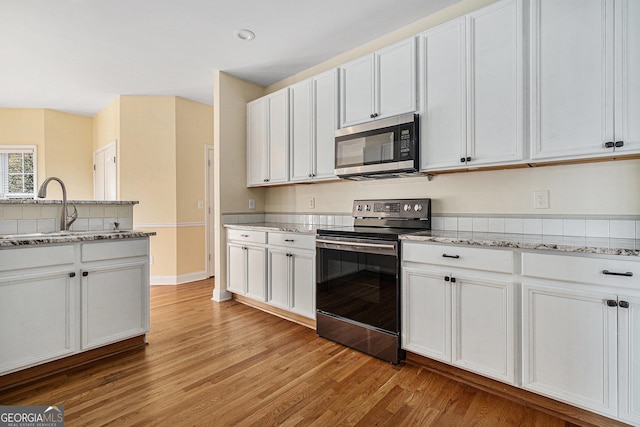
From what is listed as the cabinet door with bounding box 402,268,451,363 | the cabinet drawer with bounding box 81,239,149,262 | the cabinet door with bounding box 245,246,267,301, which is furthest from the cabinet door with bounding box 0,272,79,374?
the cabinet door with bounding box 402,268,451,363

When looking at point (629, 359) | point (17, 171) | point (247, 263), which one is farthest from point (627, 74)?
point (17, 171)

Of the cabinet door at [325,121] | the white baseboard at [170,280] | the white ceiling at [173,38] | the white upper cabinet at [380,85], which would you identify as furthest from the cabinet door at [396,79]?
the white baseboard at [170,280]

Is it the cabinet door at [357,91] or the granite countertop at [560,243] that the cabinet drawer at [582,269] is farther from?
the cabinet door at [357,91]

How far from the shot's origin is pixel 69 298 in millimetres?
2098

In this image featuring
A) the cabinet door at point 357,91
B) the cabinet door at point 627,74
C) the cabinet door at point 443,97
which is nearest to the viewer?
the cabinet door at point 627,74

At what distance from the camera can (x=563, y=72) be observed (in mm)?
1806

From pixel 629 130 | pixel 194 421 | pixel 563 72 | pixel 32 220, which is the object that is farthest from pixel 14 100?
pixel 629 130

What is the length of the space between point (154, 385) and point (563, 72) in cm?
305

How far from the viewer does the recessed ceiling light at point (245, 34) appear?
2.85 m

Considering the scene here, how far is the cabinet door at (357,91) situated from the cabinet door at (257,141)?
3.65 ft

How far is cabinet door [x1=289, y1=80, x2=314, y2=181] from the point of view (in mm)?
3162

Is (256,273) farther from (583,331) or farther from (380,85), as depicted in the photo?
(583,331)

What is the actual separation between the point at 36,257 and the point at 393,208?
2512mm

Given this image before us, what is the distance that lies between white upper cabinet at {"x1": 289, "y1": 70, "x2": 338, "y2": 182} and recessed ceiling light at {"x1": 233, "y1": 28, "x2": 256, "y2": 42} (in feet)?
1.99
